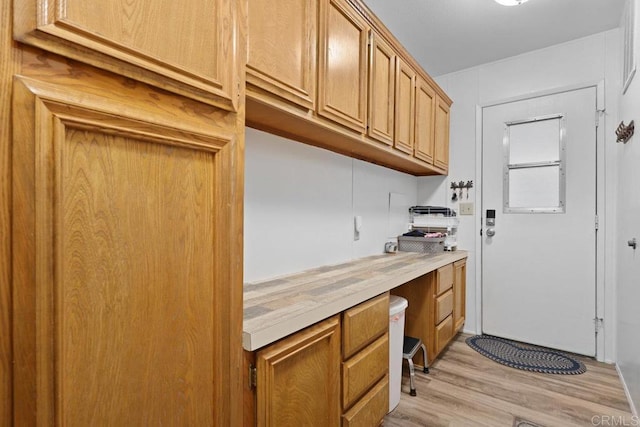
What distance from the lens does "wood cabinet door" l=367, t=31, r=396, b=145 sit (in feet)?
5.97

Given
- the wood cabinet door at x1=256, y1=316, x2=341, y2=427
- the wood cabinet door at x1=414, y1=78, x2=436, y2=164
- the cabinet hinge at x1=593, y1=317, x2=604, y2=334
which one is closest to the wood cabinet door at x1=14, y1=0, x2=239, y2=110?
the wood cabinet door at x1=256, y1=316, x2=341, y2=427

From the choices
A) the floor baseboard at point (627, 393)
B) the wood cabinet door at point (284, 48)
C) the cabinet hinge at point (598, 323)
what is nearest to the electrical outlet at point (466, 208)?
the cabinet hinge at point (598, 323)

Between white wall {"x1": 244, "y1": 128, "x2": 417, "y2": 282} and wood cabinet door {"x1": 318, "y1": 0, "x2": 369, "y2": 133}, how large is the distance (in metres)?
0.35

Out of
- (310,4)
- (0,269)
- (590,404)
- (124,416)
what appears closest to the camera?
(0,269)

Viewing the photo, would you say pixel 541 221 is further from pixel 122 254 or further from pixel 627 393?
pixel 122 254

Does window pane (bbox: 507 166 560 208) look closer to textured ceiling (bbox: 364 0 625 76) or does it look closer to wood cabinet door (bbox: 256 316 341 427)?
textured ceiling (bbox: 364 0 625 76)

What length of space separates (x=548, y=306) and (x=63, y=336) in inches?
128

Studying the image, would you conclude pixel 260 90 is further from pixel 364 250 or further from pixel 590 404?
pixel 590 404

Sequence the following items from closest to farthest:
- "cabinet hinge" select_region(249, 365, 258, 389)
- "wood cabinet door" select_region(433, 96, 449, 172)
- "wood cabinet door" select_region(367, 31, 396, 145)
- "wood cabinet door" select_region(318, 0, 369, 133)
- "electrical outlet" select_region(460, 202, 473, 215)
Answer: "cabinet hinge" select_region(249, 365, 258, 389) → "wood cabinet door" select_region(318, 0, 369, 133) → "wood cabinet door" select_region(367, 31, 396, 145) → "wood cabinet door" select_region(433, 96, 449, 172) → "electrical outlet" select_region(460, 202, 473, 215)

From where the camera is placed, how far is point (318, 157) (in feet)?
6.48

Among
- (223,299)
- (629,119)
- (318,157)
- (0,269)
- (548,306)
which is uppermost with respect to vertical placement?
(629,119)

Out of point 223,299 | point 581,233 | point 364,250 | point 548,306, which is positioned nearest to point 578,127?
point 581,233

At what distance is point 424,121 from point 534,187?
1.15 metres

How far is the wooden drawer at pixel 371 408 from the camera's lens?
133 centimetres
